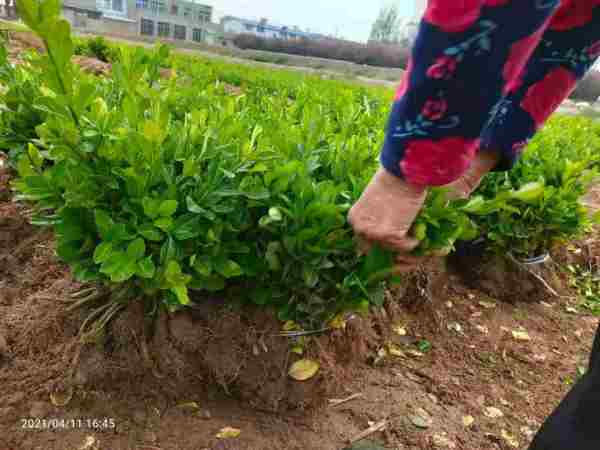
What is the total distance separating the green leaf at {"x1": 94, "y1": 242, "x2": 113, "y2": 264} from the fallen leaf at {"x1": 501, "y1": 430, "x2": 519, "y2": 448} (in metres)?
1.76

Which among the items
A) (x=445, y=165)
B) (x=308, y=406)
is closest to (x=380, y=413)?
(x=308, y=406)

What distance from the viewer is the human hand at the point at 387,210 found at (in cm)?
95

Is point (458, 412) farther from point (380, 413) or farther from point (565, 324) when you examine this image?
point (565, 324)

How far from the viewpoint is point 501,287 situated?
9.79 feet

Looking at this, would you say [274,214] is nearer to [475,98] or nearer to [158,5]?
[475,98]

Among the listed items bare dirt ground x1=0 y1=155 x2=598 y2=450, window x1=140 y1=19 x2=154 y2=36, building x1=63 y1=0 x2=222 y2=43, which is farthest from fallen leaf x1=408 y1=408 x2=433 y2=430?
window x1=140 y1=19 x2=154 y2=36

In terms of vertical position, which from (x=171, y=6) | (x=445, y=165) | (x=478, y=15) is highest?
(x=478, y=15)

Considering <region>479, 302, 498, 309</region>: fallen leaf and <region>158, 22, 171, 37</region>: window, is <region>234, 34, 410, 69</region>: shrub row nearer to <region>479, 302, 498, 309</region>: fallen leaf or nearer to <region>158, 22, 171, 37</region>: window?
<region>158, 22, 171, 37</region>: window

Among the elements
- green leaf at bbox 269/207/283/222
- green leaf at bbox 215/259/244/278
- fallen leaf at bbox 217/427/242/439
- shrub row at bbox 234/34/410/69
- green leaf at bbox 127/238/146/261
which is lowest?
shrub row at bbox 234/34/410/69

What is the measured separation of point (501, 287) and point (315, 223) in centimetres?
215

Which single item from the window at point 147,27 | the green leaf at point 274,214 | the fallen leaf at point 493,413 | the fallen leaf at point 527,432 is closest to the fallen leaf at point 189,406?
the green leaf at point 274,214

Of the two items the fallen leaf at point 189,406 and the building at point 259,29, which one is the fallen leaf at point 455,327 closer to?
the fallen leaf at point 189,406

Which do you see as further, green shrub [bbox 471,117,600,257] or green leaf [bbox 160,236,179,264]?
green shrub [bbox 471,117,600,257]

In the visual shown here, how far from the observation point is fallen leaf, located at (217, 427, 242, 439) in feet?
4.96
